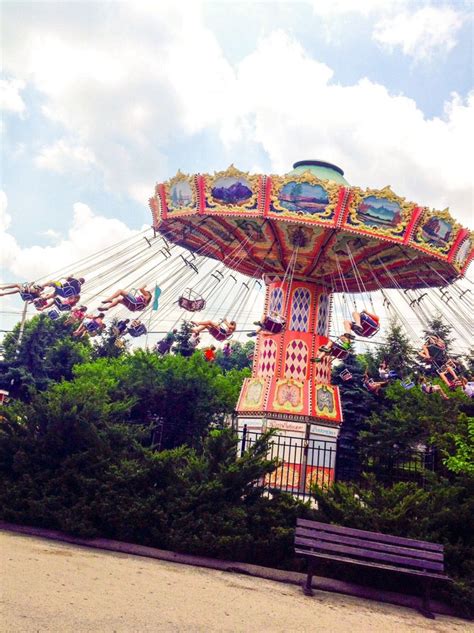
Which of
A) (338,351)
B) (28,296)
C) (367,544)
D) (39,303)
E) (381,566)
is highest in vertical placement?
(28,296)

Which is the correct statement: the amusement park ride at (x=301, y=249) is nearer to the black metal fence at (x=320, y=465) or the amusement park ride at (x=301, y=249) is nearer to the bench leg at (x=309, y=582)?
the black metal fence at (x=320, y=465)

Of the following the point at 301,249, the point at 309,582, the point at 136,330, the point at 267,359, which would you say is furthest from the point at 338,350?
the point at 309,582

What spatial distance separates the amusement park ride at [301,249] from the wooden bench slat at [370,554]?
5.84m

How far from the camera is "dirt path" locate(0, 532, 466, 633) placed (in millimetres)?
4746

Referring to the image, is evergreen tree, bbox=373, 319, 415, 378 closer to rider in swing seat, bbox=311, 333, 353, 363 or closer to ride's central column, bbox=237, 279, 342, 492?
ride's central column, bbox=237, 279, 342, 492

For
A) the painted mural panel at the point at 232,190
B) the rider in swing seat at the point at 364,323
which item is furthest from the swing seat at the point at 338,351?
the painted mural panel at the point at 232,190

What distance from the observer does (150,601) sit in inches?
222

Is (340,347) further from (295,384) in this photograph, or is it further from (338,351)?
(295,384)

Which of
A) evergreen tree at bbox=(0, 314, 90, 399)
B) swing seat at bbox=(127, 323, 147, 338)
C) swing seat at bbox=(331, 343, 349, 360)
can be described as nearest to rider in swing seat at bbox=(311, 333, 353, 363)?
swing seat at bbox=(331, 343, 349, 360)

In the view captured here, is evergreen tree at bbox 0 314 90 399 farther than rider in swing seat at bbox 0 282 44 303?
Yes

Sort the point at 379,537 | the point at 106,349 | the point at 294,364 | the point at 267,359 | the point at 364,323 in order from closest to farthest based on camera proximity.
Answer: the point at 379,537 → the point at 364,323 → the point at 294,364 → the point at 267,359 → the point at 106,349

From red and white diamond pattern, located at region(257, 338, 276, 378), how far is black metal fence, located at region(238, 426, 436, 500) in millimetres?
1936

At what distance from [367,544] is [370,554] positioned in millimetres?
137

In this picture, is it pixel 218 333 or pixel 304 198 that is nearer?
pixel 304 198
